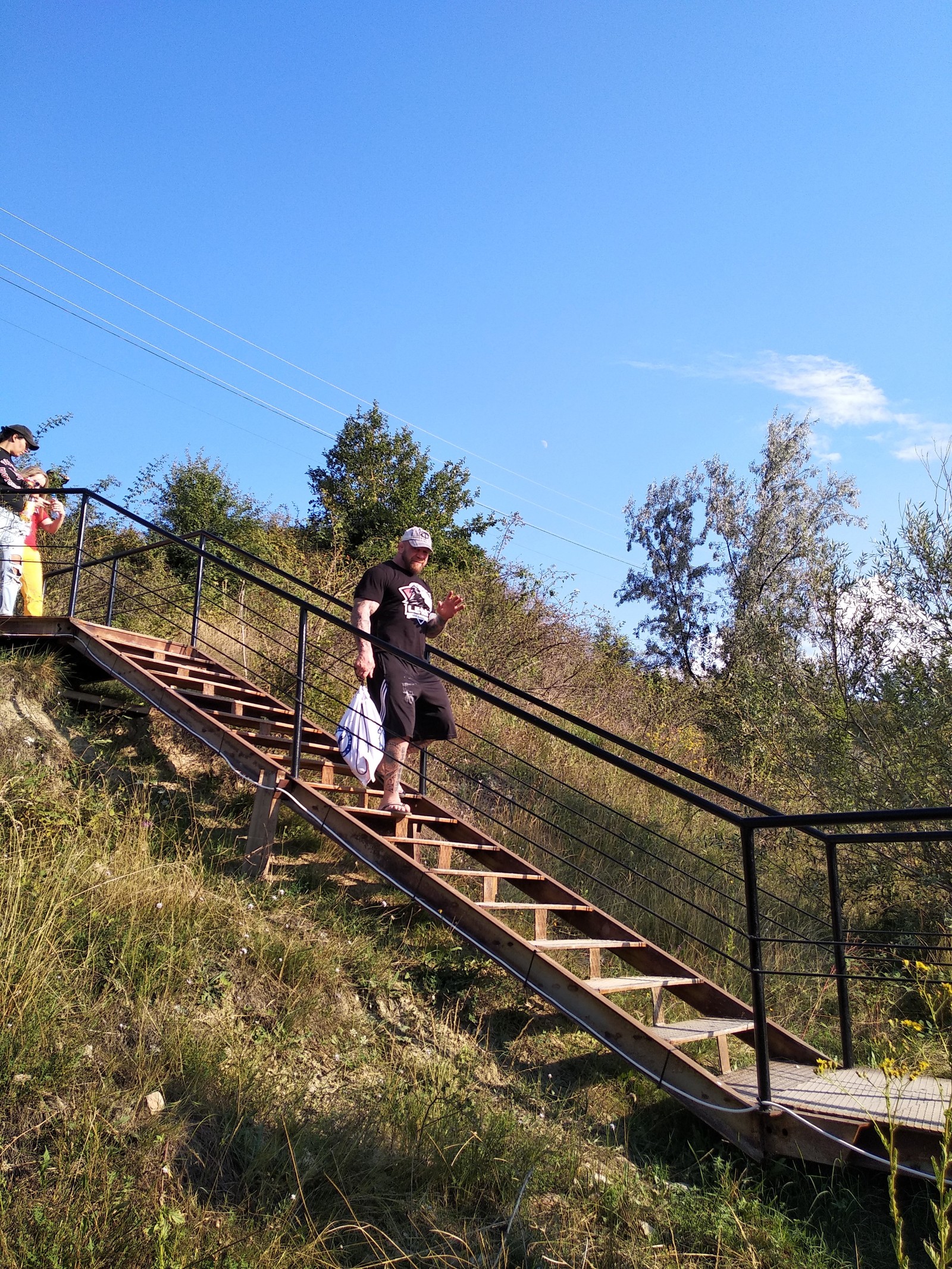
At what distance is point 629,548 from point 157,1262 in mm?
29607

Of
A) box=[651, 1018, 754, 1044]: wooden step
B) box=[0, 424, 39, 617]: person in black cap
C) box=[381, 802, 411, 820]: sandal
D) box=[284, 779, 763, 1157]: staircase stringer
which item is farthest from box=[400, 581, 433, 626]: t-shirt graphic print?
box=[0, 424, 39, 617]: person in black cap

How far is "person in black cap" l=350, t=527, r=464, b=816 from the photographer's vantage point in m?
5.60

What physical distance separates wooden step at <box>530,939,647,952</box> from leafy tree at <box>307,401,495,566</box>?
10.6 metres

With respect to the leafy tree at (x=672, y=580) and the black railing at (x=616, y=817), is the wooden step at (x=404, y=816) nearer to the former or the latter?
the black railing at (x=616, y=817)

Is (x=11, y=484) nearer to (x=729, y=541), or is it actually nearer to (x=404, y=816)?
(x=404, y=816)

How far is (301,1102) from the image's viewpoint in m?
3.56

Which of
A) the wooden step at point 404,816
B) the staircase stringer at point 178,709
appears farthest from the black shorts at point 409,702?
the staircase stringer at point 178,709

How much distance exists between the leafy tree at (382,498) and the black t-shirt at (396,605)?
9.12 metres

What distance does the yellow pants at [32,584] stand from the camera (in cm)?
757

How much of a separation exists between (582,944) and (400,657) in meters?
1.87

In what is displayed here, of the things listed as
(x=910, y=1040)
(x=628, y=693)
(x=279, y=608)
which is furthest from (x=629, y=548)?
(x=910, y=1040)

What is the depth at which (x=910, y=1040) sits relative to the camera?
5383mm

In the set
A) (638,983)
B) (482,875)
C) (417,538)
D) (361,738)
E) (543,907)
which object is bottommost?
(638,983)

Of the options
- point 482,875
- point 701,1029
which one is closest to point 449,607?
point 482,875
